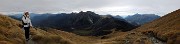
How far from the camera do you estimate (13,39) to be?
55719 mm

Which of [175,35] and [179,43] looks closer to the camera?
[179,43]

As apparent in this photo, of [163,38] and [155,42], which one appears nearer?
[155,42]

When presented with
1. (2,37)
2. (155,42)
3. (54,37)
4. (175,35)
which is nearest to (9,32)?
(2,37)

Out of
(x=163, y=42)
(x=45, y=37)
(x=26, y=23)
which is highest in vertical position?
(x=26, y=23)

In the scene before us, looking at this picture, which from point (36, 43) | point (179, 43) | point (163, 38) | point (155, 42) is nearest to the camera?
point (36, 43)

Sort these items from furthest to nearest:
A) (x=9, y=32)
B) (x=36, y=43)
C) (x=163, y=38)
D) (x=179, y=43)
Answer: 1. (x=163, y=38)
2. (x=179, y=43)
3. (x=9, y=32)
4. (x=36, y=43)

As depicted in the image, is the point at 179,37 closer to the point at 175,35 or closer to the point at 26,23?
the point at 175,35

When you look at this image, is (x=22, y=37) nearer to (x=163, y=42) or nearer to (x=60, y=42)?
(x=60, y=42)

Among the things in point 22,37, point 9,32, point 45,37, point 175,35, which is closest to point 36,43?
point 45,37

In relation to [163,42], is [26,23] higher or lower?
higher

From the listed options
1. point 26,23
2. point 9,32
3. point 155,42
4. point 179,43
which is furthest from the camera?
→ point 155,42

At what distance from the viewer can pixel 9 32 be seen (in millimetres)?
60625

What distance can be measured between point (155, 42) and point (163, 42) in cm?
390

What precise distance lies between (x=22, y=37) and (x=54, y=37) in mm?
5798
